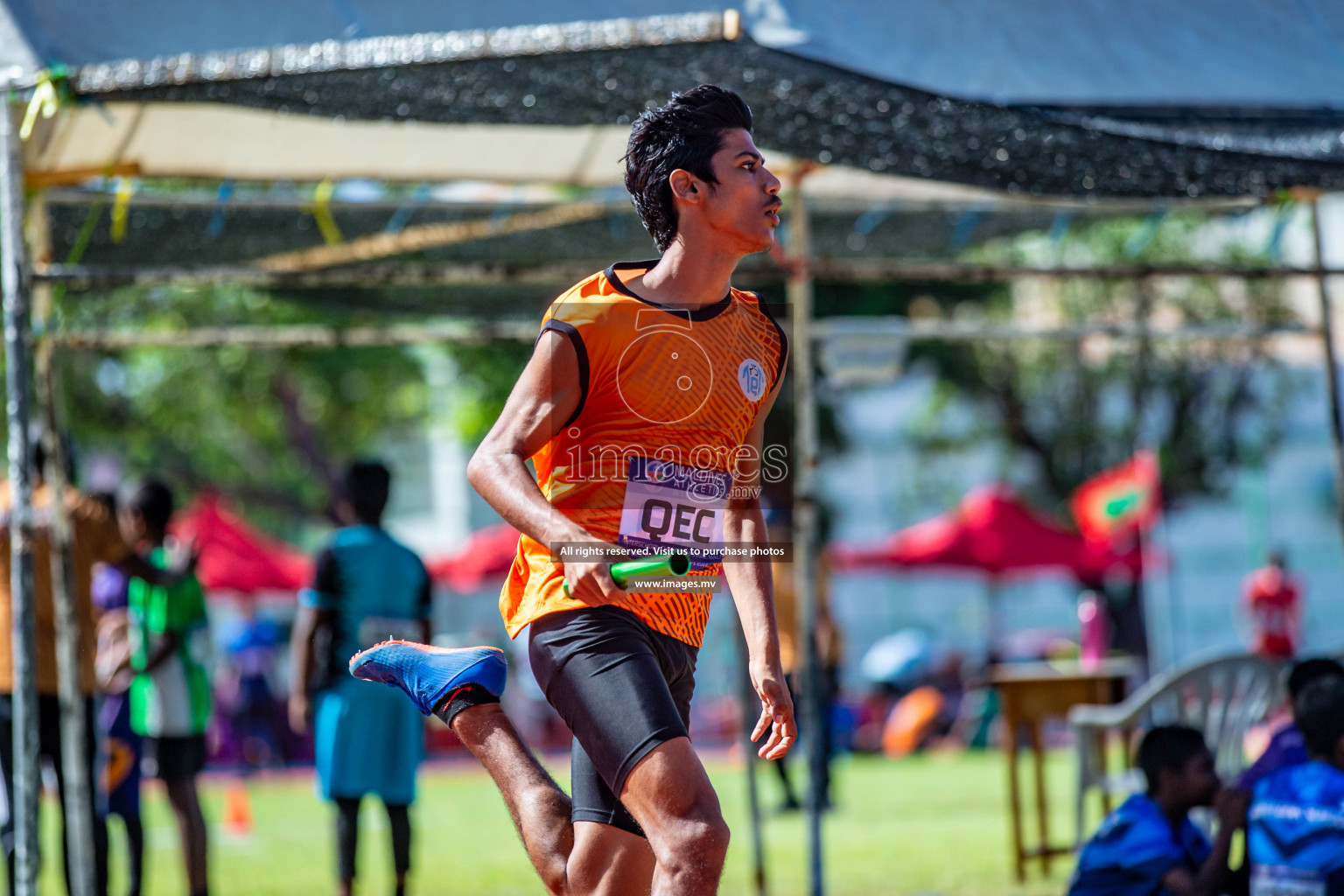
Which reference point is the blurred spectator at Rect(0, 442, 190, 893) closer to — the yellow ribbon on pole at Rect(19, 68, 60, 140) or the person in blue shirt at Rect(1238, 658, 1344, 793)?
the yellow ribbon on pole at Rect(19, 68, 60, 140)

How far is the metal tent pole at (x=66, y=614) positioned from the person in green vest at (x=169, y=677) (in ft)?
1.40

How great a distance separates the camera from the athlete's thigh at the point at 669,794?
117 inches

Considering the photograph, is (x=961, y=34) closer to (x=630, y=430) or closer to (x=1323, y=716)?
(x=630, y=430)

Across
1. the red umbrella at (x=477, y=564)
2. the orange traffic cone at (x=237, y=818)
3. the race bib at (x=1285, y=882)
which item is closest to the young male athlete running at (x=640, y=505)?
the race bib at (x=1285, y=882)

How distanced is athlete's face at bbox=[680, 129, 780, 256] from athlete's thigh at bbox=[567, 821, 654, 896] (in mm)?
1297

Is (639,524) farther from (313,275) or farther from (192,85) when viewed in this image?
(313,275)

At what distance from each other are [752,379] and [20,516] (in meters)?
2.64

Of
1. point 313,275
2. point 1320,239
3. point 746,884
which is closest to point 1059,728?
point 746,884

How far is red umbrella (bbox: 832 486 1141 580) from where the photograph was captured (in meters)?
21.5

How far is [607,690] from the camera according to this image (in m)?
3.10

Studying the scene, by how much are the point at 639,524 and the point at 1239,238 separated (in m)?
21.6

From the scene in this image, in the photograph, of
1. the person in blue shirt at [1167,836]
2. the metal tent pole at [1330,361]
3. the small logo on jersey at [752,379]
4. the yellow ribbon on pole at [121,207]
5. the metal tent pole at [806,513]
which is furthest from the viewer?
the metal tent pole at [1330,361]

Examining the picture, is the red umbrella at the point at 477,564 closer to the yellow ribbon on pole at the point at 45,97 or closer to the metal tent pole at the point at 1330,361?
the metal tent pole at the point at 1330,361

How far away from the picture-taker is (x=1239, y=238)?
2297cm
